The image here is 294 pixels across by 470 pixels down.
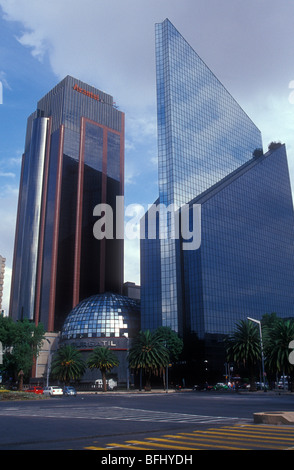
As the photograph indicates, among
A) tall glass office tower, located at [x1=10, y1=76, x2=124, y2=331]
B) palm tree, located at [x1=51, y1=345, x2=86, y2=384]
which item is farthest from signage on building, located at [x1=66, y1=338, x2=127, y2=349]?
tall glass office tower, located at [x1=10, y1=76, x2=124, y2=331]

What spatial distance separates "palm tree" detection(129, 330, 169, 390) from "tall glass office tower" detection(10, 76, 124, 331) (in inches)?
2705

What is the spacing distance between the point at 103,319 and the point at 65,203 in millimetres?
62634

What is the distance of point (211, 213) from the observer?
119188mm

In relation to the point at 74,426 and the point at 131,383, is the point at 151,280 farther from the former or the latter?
the point at 74,426

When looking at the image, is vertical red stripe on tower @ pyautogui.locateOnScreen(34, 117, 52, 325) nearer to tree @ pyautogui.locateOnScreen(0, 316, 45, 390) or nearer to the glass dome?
the glass dome

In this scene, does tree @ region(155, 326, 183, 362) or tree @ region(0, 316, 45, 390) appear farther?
tree @ region(155, 326, 183, 362)

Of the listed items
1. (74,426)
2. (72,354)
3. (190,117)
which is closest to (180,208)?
(190,117)

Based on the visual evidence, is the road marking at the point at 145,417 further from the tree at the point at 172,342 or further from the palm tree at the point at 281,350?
the tree at the point at 172,342

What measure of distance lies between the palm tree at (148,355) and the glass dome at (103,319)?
3344 centimetres

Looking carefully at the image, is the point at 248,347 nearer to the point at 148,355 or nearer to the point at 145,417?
the point at 148,355

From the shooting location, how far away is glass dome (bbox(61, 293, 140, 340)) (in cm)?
12062

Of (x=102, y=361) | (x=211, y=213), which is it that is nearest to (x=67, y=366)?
(x=102, y=361)

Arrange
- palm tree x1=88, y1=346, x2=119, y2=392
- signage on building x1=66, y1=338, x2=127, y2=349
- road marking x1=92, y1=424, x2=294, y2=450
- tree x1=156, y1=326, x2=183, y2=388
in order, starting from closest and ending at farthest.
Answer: road marking x1=92, y1=424, x2=294, y2=450 < palm tree x1=88, y1=346, x2=119, y2=392 < tree x1=156, y1=326, x2=183, y2=388 < signage on building x1=66, y1=338, x2=127, y2=349

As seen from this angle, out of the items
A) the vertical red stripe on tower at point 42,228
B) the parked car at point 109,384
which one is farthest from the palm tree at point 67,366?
the vertical red stripe on tower at point 42,228
